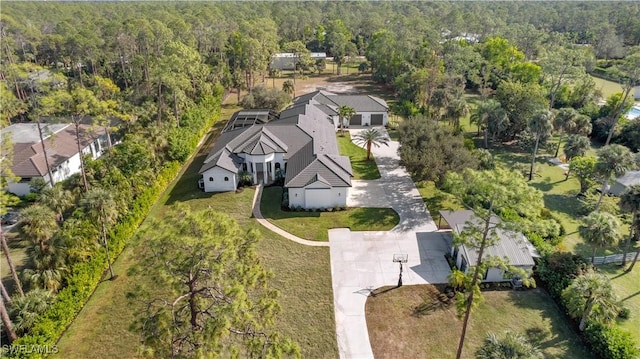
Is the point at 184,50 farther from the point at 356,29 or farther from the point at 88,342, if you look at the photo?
the point at 356,29

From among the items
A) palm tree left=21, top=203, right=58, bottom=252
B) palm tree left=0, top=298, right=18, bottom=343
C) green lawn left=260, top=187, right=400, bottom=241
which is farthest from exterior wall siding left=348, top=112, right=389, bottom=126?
palm tree left=0, top=298, right=18, bottom=343

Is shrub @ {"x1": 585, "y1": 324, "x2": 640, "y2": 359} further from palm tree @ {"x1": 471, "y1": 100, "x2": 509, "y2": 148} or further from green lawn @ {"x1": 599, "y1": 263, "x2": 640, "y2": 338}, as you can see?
palm tree @ {"x1": 471, "y1": 100, "x2": 509, "y2": 148}

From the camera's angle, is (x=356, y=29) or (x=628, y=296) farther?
(x=356, y=29)

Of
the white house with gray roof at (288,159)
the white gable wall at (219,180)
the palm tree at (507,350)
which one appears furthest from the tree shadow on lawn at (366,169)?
the palm tree at (507,350)

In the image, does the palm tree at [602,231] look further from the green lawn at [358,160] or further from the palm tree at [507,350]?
the green lawn at [358,160]

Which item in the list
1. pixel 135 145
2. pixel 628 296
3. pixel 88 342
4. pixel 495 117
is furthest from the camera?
pixel 495 117

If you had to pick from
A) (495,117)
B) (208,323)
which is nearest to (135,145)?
(208,323)

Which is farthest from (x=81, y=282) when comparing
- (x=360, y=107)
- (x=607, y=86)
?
(x=607, y=86)
